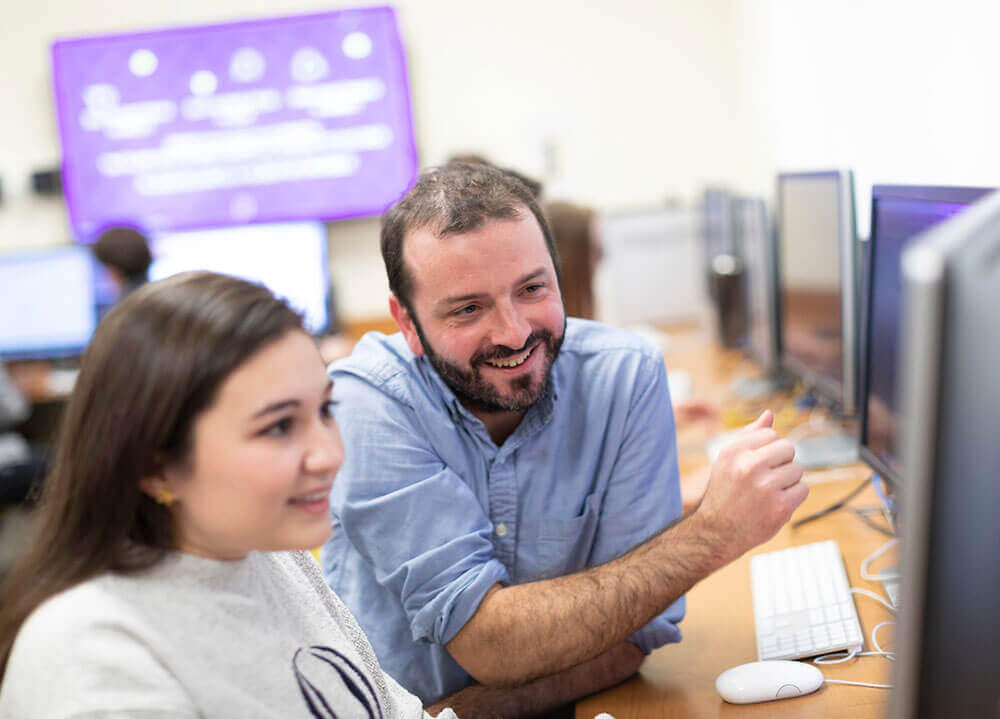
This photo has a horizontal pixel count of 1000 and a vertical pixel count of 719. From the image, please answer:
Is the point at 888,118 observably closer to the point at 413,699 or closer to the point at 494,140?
the point at 413,699

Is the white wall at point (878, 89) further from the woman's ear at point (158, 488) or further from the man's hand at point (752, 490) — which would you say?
the woman's ear at point (158, 488)

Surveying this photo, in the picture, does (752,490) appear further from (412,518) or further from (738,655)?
(412,518)

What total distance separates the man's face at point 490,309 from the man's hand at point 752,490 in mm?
293

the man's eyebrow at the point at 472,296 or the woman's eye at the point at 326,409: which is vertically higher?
the man's eyebrow at the point at 472,296

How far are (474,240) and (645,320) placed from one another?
2.63 m

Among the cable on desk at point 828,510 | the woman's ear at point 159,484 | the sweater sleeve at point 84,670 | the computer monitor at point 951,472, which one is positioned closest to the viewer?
the computer monitor at point 951,472

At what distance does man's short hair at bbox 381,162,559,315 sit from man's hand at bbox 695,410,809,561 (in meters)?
0.39

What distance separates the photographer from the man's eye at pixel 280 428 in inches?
33.5

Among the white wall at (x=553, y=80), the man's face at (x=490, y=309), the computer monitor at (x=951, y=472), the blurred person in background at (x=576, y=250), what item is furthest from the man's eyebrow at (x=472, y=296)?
the white wall at (x=553, y=80)

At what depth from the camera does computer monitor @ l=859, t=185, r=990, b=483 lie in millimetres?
1210

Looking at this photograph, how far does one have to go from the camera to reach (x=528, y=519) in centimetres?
134

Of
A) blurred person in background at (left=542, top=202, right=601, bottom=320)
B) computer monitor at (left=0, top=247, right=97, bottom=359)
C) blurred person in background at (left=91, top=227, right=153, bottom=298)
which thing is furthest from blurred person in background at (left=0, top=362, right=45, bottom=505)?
blurred person in background at (left=542, top=202, right=601, bottom=320)

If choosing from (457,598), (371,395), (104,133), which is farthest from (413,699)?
(104,133)

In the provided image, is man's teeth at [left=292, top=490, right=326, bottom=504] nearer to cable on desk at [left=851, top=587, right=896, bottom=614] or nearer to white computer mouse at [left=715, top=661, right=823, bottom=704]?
white computer mouse at [left=715, top=661, right=823, bottom=704]
